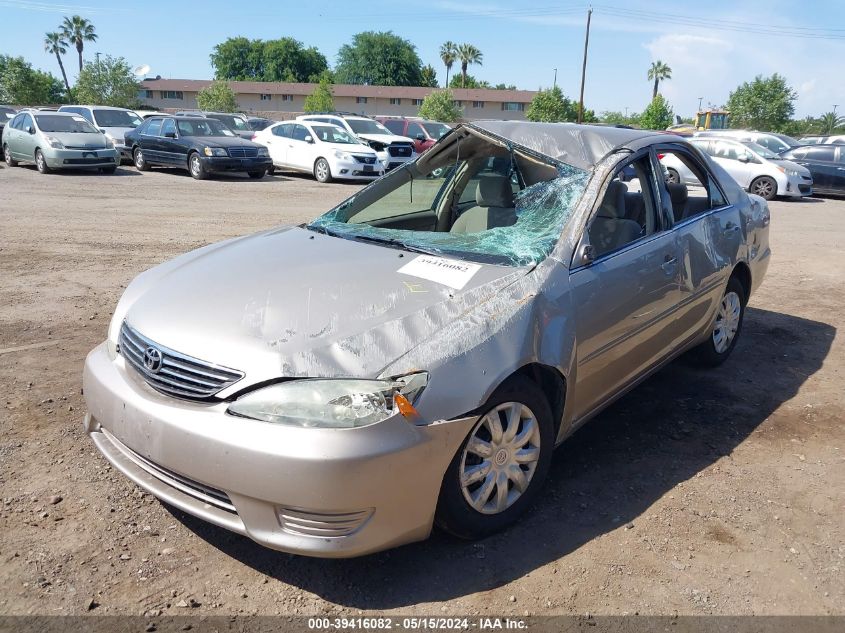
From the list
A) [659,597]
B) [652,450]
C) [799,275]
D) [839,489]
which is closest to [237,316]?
[659,597]

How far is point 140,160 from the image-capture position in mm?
18734

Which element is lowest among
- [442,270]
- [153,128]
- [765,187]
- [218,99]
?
[765,187]

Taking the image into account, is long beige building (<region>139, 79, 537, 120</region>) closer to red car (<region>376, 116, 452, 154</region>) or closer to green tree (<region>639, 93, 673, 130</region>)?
green tree (<region>639, 93, 673, 130</region>)

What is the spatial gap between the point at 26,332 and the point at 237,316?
3267 mm

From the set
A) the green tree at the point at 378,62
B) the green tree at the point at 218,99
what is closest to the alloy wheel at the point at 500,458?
the green tree at the point at 218,99

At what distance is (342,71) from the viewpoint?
95562mm

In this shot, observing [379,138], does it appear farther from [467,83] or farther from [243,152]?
[467,83]

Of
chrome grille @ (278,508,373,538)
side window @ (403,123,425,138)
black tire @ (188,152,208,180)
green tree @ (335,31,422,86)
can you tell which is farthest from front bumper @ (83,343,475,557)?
green tree @ (335,31,422,86)

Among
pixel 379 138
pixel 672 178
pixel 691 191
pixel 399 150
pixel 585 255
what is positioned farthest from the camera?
pixel 379 138

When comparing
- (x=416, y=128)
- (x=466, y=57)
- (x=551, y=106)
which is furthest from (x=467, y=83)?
(x=416, y=128)

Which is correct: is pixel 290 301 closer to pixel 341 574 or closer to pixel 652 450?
pixel 341 574

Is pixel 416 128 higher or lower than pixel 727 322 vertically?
higher

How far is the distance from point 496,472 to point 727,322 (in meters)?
2.89

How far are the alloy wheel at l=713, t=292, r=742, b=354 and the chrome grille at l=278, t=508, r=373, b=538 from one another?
3.31 m
